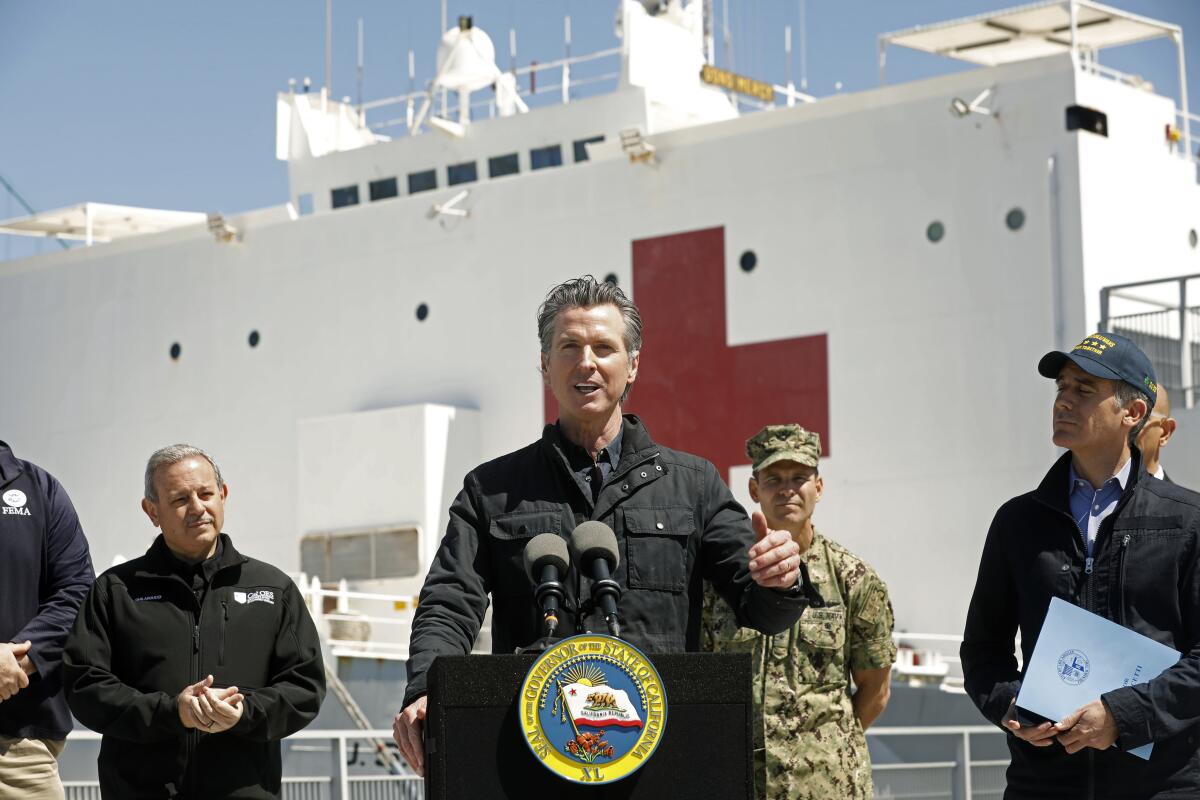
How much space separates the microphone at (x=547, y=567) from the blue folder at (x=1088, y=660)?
0.96m

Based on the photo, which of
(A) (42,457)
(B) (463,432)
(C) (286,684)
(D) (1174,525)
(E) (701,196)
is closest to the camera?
(D) (1174,525)

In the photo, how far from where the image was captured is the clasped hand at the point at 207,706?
3328 millimetres

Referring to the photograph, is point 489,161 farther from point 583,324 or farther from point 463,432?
point 583,324

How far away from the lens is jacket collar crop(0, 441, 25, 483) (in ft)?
12.4

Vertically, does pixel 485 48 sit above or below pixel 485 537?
above

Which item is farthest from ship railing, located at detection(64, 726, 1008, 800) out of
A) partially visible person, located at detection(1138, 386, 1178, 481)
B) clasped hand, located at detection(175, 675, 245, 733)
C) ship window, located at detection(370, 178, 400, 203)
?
ship window, located at detection(370, 178, 400, 203)

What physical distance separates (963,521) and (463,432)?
447cm

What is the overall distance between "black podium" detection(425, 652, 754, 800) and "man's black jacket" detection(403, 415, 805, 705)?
0.78 ft

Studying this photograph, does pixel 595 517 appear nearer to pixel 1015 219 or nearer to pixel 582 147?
pixel 1015 219

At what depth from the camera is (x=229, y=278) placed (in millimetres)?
16719

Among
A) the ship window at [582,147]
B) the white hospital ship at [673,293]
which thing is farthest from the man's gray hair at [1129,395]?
the ship window at [582,147]

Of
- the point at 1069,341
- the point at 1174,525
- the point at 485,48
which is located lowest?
the point at 1174,525

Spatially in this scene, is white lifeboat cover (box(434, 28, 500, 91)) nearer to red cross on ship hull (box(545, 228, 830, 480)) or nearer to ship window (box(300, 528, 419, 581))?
red cross on ship hull (box(545, 228, 830, 480))

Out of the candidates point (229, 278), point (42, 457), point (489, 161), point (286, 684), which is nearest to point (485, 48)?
point (489, 161)
